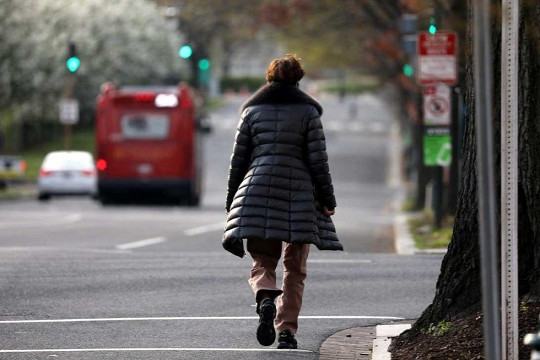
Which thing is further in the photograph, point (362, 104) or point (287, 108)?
point (362, 104)

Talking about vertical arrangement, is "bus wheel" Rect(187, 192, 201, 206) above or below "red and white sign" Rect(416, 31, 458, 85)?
below

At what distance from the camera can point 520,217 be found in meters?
8.63

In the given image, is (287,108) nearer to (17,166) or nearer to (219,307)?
(219,307)

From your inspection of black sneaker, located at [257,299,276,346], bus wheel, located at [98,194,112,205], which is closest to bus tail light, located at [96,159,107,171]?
bus wheel, located at [98,194,112,205]

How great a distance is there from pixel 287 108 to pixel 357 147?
68453 millimetres

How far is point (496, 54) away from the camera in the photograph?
888 cm

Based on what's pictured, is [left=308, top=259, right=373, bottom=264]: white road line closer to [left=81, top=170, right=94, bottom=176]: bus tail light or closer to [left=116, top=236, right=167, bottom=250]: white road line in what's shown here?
[left=116, top=236, right=167, bottom=250]: white road line

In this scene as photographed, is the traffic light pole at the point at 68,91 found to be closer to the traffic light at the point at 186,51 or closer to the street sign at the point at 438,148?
the traffic light at the point at 186,51

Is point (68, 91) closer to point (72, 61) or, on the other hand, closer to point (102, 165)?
point (72, 61)

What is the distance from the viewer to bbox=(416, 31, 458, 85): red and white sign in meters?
20.3

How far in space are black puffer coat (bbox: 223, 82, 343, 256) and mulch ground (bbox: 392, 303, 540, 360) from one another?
0.79 m

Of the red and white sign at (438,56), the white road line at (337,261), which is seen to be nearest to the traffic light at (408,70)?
the red and white sign at (438,56)

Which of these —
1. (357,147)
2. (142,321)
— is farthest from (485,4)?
(357,147)

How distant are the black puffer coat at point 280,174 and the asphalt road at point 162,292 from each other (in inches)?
28.7
